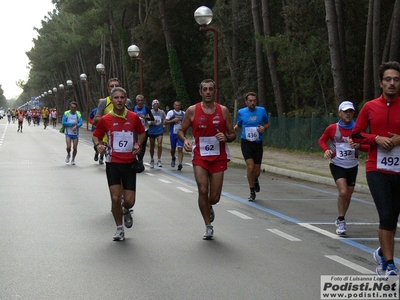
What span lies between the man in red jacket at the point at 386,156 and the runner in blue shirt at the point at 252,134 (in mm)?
6497

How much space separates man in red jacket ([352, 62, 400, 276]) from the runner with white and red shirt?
3300 mm

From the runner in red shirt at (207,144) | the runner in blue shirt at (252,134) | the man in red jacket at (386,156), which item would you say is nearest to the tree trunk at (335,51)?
the runner in blue shirt at (252,134)

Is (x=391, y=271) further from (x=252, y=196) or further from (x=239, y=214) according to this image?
(x=252, y=196)

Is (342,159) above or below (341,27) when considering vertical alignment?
below

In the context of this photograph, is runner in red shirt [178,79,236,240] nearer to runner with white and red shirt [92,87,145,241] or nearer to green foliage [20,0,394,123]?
runner with white and red shirt [92,87,145,241]

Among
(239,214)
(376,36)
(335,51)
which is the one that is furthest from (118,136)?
(335,51)

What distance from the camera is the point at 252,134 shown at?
1373 cm

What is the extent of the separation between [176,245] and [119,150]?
1.37 meters

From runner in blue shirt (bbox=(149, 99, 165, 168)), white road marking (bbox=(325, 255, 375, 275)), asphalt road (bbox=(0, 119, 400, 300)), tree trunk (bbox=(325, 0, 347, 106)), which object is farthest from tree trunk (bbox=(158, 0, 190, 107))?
white road marking (bbox=(325, 255, 375, 275))

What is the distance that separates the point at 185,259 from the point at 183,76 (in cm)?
4475

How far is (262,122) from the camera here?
13812mm

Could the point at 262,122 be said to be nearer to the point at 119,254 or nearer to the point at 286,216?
the point at 286,216

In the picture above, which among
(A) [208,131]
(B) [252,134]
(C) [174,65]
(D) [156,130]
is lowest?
(D) [156,130]

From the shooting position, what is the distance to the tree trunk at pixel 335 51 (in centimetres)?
2505
